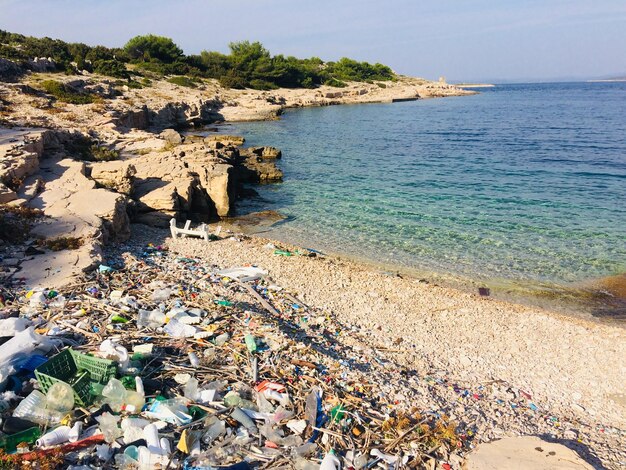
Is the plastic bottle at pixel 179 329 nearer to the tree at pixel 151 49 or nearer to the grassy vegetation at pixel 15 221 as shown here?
the grassy vegetation at pixel 15 221

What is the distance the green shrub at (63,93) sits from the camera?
94.2 ft

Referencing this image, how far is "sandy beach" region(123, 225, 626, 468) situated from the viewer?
20.1ft

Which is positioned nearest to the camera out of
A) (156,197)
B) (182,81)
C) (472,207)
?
(156,197)

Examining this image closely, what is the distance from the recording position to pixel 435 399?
6266 mm

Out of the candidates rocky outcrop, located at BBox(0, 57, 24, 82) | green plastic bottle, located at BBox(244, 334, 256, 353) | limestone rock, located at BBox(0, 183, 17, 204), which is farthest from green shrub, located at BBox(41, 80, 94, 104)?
green plastic bottle, located at BBox(244, 334, 256, 353)

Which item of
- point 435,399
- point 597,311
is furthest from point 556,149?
point 435,399

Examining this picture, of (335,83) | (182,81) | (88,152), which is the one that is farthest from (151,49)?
(88,152)

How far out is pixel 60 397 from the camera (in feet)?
15.0

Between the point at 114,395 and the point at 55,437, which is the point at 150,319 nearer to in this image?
the point at 114,395

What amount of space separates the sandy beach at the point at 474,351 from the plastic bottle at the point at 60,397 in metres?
3.73

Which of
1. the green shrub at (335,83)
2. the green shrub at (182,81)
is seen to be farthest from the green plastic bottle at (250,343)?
the green shrub at (335,83)

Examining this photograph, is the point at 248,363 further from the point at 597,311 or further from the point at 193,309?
the point at 597,311

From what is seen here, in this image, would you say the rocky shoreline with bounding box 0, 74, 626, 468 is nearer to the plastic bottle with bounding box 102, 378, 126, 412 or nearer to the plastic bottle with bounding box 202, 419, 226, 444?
the plastic bottle with bounding box 202, 419, 226, 444

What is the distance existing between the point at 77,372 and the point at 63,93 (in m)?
30.2
